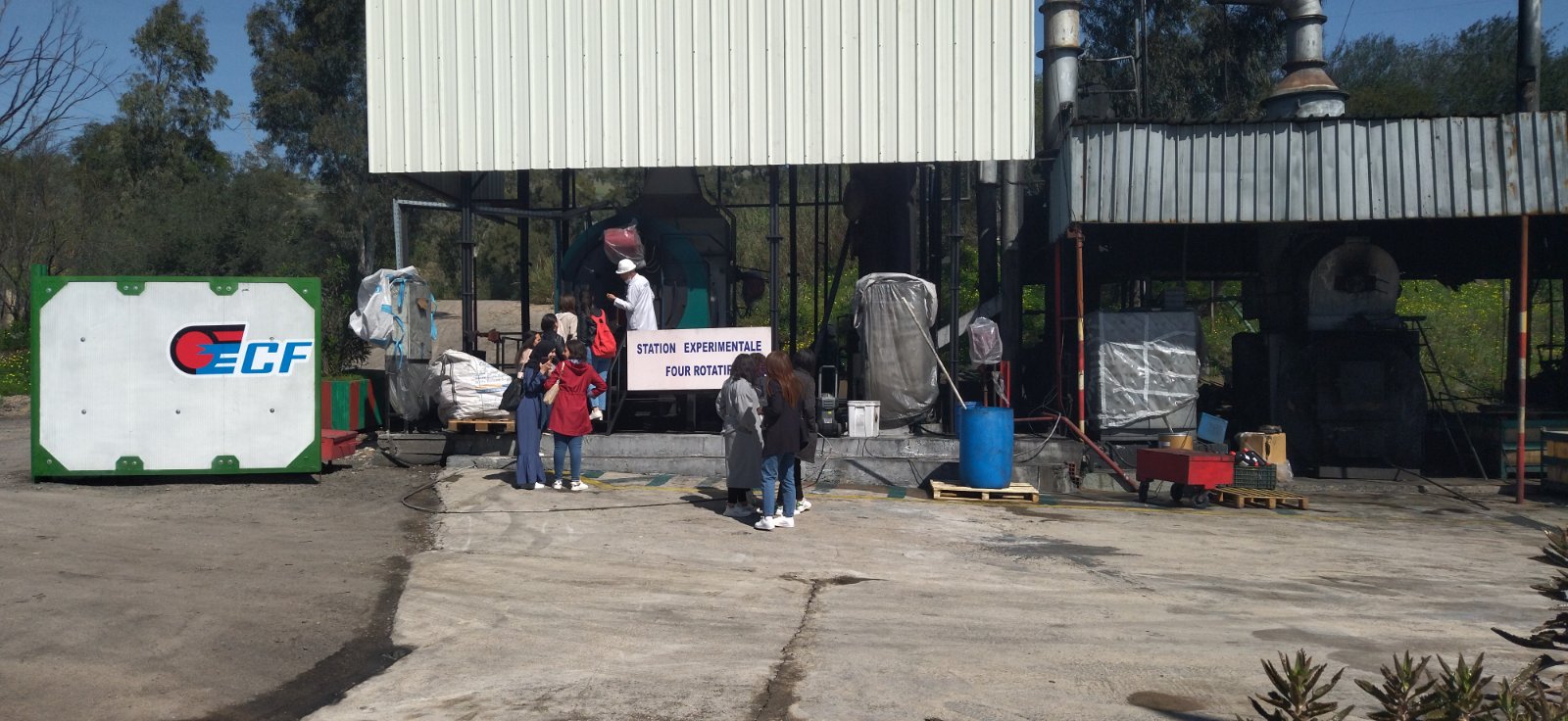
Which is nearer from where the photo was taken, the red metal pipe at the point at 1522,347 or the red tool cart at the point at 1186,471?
the red tool cart at the point at 1186,471

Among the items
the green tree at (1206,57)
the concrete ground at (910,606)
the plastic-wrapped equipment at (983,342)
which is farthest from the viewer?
the green tree at (1206,57)

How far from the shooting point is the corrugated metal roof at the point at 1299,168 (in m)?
15.7

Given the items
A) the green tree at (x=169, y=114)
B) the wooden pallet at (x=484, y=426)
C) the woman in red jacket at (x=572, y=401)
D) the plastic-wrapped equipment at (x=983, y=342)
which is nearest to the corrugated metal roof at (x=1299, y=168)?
the plastic-wrapped equipment at (x=983, y=342)

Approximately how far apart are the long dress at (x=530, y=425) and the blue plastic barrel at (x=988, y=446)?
5.07 meters

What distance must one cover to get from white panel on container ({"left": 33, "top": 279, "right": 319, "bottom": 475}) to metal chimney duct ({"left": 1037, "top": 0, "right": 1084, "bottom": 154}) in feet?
42.0

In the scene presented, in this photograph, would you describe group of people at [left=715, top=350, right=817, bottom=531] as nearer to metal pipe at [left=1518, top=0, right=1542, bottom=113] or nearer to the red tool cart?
the red tool cart

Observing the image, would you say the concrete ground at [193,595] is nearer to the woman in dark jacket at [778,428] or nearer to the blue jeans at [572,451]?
the blue jeans at [572,451]

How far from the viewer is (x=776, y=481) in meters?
11.6

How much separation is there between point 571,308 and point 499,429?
199 centimetres

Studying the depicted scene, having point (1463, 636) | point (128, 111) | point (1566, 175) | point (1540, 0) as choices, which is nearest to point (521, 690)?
point (1463, 636)

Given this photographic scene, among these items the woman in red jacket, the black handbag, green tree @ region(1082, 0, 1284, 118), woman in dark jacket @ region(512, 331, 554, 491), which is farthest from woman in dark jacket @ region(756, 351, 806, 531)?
green tree @ region(1082, 0, 1284, 118)

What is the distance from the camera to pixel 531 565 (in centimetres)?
975

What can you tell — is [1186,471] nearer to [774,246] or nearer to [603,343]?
[774,246]

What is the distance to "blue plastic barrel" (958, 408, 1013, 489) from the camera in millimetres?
14203
